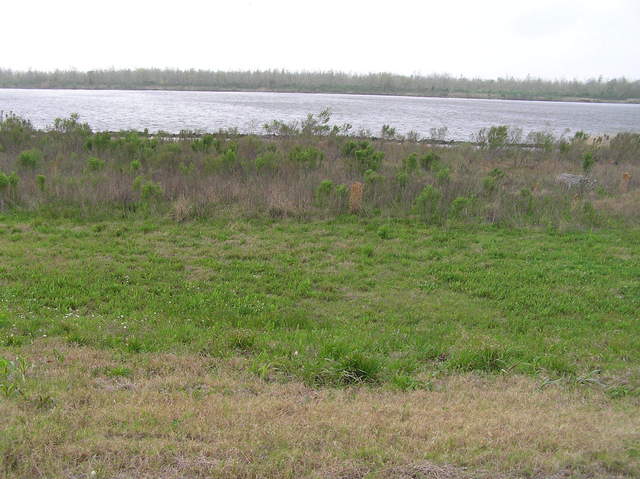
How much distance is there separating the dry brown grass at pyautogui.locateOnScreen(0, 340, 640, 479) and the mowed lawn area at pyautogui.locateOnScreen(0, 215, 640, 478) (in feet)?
0.06

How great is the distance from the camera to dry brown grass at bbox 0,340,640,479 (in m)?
3.38

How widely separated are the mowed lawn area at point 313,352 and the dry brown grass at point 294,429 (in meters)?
0.02

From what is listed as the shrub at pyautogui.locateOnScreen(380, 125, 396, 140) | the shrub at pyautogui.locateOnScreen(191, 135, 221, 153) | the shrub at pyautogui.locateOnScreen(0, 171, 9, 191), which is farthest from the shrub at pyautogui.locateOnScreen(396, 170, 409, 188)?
the shrub at pyautogui.locateOnScreen(380, 125, 396, 140)

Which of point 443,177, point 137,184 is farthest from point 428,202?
point 137,184

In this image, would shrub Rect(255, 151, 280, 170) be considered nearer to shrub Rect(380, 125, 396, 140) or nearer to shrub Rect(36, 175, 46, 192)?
shrub Rect(36, 175, 46, 192)

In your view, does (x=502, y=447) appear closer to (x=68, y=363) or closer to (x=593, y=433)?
(x=593, y=433)

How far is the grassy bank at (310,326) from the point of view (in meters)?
3.61

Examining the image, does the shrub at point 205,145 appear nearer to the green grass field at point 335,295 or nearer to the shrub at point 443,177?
the green grass field at point 335,295

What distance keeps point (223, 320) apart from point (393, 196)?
8261 millimetres

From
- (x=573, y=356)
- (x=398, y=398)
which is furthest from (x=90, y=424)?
(x=573, y=356)

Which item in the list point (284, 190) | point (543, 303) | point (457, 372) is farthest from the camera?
point (284, 190)

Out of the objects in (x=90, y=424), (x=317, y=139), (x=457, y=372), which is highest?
(x=317, y=139)

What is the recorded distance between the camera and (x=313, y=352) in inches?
234

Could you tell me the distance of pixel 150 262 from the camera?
9141 millimetres
